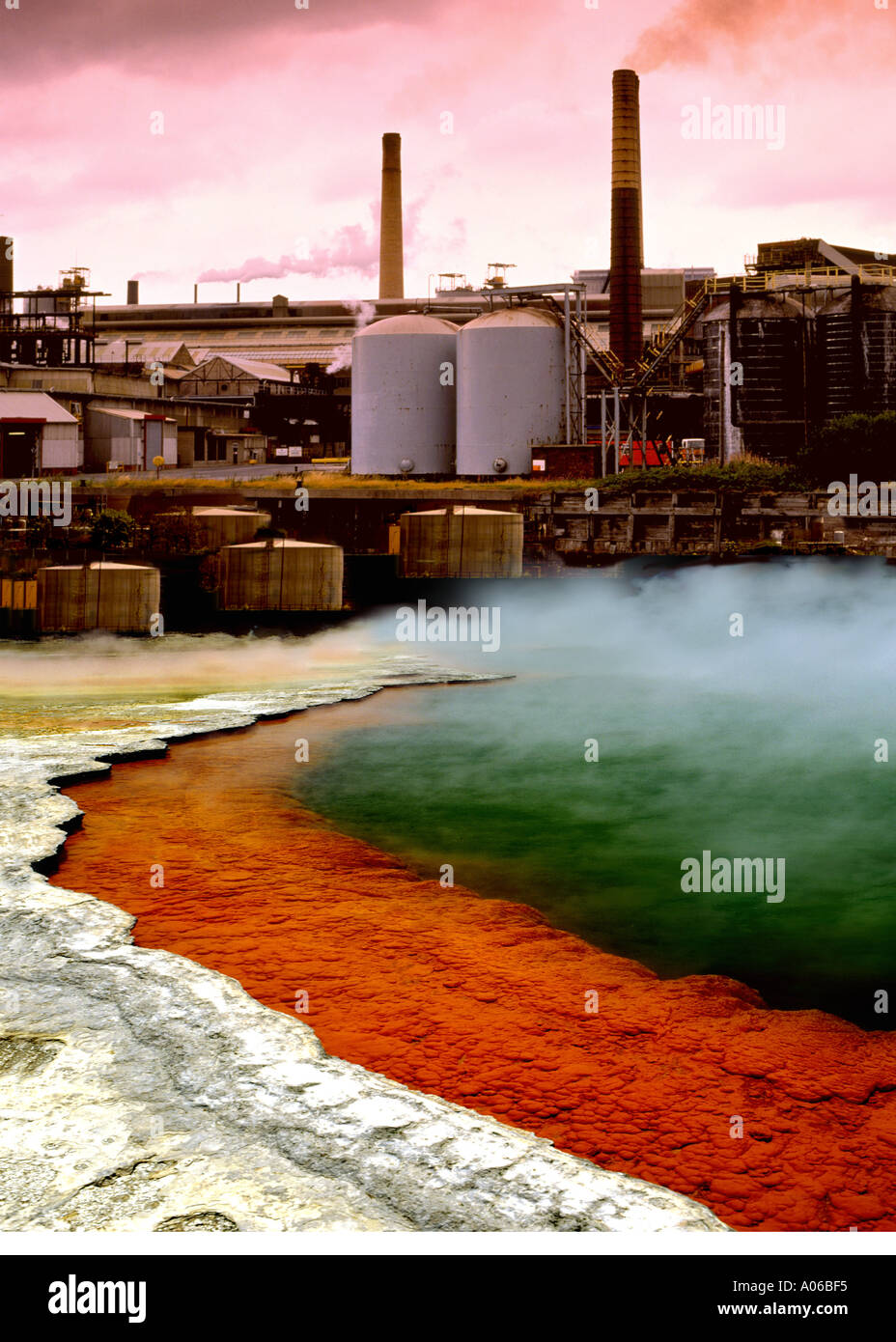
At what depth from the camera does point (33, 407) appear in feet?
180

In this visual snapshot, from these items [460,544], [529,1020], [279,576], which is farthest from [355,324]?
[529,1020]

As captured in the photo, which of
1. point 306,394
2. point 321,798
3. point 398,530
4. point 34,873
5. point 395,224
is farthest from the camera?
point 395,224

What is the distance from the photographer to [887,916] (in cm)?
1258

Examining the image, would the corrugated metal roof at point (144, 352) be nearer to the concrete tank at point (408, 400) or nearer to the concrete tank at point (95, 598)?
the concrete tank at point (408, 400)

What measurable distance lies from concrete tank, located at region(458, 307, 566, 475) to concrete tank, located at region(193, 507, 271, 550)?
12396 mm

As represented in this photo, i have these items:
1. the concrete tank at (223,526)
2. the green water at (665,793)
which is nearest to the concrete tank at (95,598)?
the concrete tank at (223,526)

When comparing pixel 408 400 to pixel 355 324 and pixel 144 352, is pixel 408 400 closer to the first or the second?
pixel 144 352

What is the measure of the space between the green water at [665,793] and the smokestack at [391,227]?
51.2 m

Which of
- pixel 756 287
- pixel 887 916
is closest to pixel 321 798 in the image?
pixel 887 916

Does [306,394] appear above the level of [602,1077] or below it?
above

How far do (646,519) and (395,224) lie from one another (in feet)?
151
